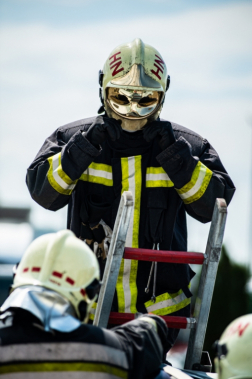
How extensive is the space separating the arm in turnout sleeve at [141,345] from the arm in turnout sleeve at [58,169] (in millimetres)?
1268

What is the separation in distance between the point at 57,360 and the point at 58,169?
1579 millimetres

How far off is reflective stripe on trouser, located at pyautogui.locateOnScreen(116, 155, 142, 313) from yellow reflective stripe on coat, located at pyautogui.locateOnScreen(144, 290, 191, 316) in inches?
4.6

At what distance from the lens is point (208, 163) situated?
4.29 meters

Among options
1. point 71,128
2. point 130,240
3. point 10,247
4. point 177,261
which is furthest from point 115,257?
point 10,247

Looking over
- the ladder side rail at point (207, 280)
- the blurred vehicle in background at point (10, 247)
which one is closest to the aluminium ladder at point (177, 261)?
the ladder side rail at point (207, 280)

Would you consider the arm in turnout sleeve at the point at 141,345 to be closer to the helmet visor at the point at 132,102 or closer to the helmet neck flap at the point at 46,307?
the helmet neck flap at the point at 46,307

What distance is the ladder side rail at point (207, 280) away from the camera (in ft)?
12.4

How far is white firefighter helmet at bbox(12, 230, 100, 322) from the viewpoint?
114 inches

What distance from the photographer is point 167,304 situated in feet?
13.9

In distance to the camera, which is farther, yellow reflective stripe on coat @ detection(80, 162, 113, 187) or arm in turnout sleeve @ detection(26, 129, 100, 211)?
yellow reflective stripe on coat @ detection(80, 162, 113, 187)

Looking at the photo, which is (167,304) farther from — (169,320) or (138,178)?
(138,178)

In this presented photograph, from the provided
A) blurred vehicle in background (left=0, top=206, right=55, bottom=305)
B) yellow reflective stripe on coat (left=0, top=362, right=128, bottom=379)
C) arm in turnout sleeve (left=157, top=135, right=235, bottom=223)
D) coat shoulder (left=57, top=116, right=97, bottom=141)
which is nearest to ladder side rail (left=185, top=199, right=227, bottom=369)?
arm in turnout sleeve (left=157, top=135, right=235, bottom=223)

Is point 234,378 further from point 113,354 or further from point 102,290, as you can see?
point 102,290

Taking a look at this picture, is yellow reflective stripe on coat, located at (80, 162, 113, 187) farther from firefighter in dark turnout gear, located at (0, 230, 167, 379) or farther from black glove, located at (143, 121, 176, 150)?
firefighter in dark turnout gear, located at (0, 230, 167, 379)
